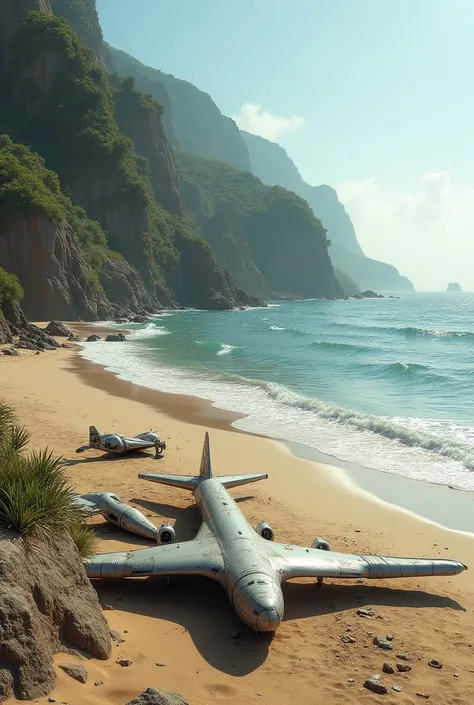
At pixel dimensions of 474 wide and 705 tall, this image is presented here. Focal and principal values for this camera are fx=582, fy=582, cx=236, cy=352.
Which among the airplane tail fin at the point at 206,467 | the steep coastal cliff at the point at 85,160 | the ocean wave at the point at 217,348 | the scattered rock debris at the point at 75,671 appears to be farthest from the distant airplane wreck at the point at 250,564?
the steep coastal cliff at the point at 85,160

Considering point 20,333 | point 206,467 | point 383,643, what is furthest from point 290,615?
point 20,333

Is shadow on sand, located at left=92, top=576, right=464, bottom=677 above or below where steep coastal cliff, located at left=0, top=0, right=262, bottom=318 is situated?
below

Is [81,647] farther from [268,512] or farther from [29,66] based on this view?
[29,66]

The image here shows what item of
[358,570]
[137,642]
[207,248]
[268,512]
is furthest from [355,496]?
[207,248]

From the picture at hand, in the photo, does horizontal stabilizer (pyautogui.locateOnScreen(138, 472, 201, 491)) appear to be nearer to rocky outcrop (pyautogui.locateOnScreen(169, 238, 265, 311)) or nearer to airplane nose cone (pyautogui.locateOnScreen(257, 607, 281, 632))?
airplane nose cone (pyautogui.locateOnScreen(257, 607, 281, 632))

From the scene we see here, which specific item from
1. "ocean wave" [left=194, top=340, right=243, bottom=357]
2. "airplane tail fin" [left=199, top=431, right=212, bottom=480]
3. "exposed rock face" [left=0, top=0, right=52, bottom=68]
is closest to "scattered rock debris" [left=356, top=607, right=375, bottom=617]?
"airplane tail fin" [left=199, top=431, right=212, bottom=480]

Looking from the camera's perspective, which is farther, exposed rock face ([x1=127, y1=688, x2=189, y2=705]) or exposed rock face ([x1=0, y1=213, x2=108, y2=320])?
exposed rock face ([x1=0, y1=213, x2=108, y2=320])

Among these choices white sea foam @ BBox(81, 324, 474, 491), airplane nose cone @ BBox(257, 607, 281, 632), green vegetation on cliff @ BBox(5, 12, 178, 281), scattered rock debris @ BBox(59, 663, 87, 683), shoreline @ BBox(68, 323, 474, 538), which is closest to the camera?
scattered rock debris @ BBox(59, 663, 87, 683)
